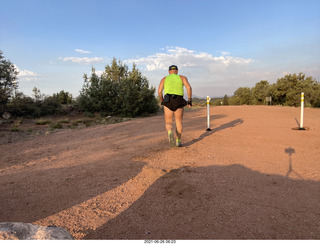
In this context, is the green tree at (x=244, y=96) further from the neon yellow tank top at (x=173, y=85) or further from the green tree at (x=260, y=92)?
the neon yellow tank top at (x=173, y=85)

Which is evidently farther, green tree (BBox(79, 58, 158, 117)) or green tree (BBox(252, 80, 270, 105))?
green tree (BBox(252, 80, 270, 105))

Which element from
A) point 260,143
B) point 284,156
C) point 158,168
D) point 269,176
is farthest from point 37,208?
point 260,143

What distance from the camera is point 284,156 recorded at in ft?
15.8

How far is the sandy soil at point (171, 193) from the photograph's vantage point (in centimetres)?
220

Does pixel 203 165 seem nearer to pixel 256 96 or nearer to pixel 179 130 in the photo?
pixel 179 130

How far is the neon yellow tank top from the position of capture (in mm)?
5613

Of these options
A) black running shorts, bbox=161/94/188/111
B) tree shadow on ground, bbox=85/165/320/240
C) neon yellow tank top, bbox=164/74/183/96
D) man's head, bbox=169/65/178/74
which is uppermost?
man's head, bbox=169/65/178/74

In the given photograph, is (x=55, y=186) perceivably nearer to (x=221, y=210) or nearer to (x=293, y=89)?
(x=221, y=210)

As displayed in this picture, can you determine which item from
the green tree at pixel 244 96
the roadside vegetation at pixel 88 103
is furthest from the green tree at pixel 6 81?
the green tree at pixel 244 96

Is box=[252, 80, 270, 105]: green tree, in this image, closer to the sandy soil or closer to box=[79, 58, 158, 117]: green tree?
box=[79, 58, 158, 117]: green tree

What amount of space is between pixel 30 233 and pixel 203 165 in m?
3.21

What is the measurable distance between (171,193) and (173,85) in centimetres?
330

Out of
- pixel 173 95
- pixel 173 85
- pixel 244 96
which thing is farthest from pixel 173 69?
pixel 244 96

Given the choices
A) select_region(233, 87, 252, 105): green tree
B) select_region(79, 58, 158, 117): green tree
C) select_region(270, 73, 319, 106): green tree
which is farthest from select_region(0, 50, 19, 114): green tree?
select_region(233, 87, 252, 105): green tree
